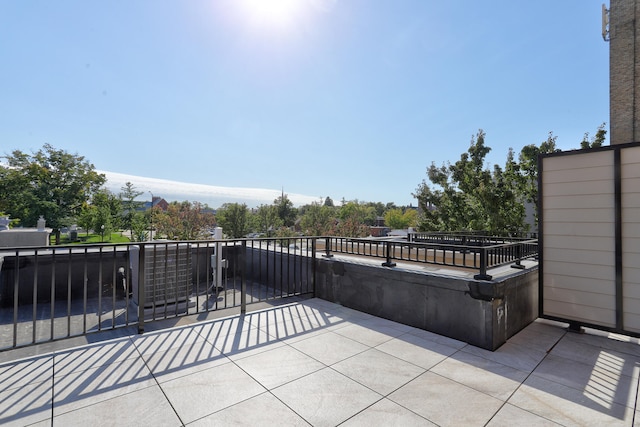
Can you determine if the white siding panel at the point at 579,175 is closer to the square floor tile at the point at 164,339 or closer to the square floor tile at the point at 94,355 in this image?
the square floor tile at the point at 164,339

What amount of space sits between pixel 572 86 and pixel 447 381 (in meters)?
13.1

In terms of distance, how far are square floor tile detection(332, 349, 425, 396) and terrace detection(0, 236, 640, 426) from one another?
0.05ft

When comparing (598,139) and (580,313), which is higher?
(598,139)

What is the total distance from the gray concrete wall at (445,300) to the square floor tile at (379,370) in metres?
1.00

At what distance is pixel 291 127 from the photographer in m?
14.3

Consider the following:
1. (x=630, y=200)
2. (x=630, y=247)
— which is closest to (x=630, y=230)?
(x=630, y=247)

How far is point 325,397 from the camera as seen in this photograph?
2203 mm

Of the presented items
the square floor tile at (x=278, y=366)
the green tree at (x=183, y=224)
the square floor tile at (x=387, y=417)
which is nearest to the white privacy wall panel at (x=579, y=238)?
the square floor tile at (x=387, y=417)

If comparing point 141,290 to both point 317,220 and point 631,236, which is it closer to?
point 631,236

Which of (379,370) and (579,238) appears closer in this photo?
(379,370)

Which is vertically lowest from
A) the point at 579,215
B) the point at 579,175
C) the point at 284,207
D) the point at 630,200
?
the point at 579,215

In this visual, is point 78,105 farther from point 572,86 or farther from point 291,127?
point 572,86

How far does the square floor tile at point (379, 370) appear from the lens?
7.88ft

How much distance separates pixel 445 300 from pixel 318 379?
1.93 meters
